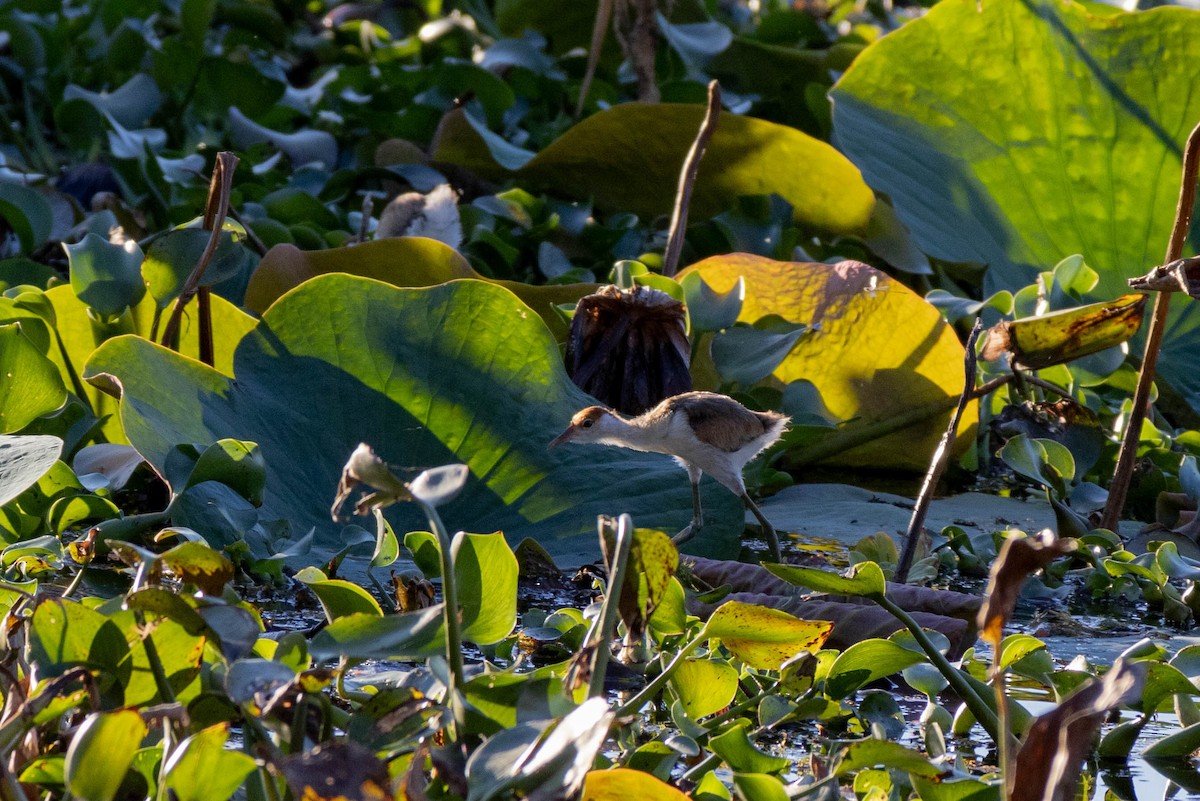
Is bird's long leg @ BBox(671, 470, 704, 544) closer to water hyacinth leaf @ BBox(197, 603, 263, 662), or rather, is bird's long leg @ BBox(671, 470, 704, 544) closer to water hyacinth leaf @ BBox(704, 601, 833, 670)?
water hyacinth leaf @ BBox(704, 601, 833, 670)

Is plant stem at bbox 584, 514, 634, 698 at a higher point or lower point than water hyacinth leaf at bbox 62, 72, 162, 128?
higher

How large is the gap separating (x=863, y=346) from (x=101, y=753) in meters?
1.34

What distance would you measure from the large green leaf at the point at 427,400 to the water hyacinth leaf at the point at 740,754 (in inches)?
23.1

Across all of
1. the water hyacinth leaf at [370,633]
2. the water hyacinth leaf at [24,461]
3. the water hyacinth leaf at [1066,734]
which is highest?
the water hyacinth leaf at [1066,734]

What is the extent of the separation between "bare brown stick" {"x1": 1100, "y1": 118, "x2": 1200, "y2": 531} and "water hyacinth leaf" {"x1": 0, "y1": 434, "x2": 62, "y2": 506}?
93 centimetres

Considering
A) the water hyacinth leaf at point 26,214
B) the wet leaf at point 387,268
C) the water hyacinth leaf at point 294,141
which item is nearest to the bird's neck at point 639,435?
the wet leaf at point 387,268

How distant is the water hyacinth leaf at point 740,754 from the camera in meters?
0.80

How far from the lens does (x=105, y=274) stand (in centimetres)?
145

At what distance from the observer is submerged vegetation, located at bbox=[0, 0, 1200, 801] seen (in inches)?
28.9

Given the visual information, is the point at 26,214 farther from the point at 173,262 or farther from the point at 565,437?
the point at 565,437

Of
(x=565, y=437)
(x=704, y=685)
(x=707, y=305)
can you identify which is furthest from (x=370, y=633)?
(x=707, y=305)

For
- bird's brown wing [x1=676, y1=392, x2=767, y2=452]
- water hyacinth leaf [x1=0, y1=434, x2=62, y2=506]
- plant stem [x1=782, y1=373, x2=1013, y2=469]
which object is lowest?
plant stem [x1=782, y1=373, x2=1013, y2=469]

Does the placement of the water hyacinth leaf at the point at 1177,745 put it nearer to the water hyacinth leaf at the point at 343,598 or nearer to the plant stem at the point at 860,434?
the water hyacinth leaf at the point at 343,598

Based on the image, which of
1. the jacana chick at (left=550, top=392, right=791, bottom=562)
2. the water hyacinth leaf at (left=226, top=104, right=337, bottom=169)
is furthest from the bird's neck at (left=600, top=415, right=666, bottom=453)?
the water hyacinth leaf at (left=226, top=104, right=337, bottom=169)
